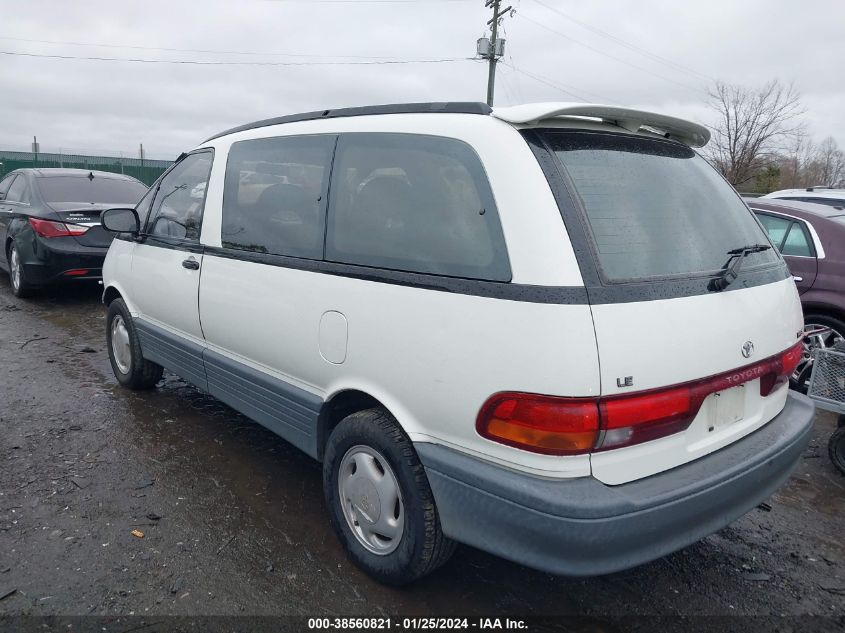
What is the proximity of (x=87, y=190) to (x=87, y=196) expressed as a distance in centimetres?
16

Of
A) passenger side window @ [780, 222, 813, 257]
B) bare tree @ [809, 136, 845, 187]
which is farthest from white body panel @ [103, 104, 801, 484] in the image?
bare tree @ [809, 136, 845, 187]

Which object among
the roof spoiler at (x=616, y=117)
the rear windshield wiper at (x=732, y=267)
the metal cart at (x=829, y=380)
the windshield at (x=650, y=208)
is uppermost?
the roof spoiler at (x=616, y=117)

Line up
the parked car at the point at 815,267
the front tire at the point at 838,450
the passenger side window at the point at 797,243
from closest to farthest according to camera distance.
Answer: the front tire at the point at 838,450
the parked car at the point at 815,267
the passenger side window at the point at 797,243

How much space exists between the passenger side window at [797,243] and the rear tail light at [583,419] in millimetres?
4003

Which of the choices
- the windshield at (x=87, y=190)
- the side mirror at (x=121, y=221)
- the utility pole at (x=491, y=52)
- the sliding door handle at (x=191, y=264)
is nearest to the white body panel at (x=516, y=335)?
the sliding door handle at (x=191, y=264)

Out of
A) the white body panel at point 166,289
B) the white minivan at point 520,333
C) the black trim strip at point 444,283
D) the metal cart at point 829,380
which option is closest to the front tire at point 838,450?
the metal cart at point 829,380

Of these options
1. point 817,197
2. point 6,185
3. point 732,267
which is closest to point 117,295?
point 732,267

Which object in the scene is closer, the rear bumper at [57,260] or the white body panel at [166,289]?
the white body panel at [166,289]

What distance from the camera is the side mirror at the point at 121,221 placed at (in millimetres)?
4395

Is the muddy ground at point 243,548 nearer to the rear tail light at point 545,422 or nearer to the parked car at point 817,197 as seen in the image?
the rear tail light at point 545,422

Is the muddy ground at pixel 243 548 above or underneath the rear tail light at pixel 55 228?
underneath

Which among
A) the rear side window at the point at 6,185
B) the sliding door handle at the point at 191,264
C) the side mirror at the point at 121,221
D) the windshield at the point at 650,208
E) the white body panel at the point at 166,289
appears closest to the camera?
the windshield at the point at 650,208

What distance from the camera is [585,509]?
6.53 feet

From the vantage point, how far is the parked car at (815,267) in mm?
5094
